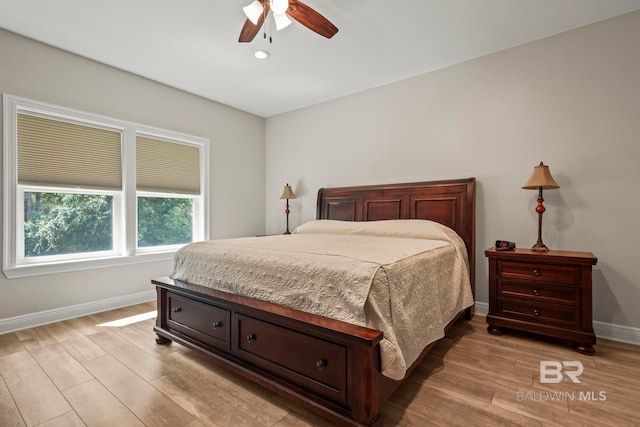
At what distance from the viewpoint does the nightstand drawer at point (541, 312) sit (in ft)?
7.48

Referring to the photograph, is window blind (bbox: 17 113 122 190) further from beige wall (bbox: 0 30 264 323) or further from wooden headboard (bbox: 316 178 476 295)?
wooden headboard (bbox: 316 178 476 295)

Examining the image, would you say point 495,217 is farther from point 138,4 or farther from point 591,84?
point 138,4

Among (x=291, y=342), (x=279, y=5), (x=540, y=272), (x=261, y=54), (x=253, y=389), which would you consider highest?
(x=261, y=54)

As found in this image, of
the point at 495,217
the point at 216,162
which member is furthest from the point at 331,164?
the point at 495,217

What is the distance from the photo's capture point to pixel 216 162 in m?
4.38

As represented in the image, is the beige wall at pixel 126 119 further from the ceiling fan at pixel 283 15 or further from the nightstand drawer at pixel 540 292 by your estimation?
the nightstand drawer at pixel 540 292

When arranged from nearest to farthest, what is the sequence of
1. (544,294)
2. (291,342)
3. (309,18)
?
(291,342), (309,18), (544,294)

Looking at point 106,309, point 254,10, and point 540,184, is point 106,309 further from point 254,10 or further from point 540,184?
point 540,184

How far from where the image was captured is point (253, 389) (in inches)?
70.7

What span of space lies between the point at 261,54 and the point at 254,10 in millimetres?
1133

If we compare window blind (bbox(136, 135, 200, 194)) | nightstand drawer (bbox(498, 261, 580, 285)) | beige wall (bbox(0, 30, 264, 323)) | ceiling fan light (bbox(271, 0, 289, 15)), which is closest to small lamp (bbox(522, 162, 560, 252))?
nightstand drawer (bbox(498, 261, 580, 285))

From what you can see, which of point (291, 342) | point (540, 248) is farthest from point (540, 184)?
point (291, 342)

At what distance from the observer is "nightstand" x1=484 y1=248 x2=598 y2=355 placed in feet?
7.30

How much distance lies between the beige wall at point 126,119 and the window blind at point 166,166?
22cm
